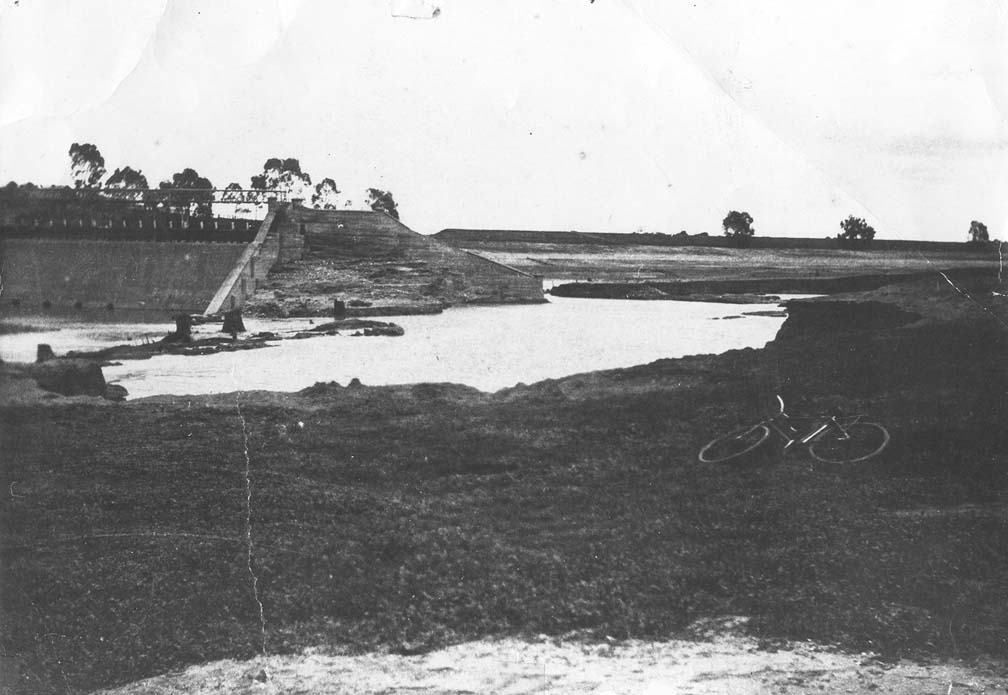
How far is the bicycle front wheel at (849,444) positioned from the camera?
3.98 m

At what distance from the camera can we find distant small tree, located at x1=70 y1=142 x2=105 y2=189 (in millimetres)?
4094

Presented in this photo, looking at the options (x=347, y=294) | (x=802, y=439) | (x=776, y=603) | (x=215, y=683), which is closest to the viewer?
(x=215, y=683)

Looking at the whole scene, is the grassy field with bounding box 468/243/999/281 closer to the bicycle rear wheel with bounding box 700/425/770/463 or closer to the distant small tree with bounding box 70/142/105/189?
the bicycle rear wheel with bounding box 700/425/770/463

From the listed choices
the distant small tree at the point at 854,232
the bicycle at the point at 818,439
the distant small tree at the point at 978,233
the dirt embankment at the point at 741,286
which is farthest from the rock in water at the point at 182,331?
the distant small tree at the point at 978,233

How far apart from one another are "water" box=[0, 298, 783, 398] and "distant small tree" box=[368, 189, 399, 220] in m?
0.55

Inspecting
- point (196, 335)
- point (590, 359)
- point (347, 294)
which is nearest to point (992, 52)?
point (590, 359)

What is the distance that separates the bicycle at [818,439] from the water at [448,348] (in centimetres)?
46

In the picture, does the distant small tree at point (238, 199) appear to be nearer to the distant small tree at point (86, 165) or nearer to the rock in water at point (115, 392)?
the distant small tree at point (86, 165)

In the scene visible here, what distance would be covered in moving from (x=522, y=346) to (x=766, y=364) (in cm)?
121

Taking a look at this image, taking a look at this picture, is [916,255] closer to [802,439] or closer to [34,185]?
[802,439]

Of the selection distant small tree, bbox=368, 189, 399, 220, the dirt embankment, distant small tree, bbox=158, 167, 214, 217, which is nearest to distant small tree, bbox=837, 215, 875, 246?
the dirt embankment

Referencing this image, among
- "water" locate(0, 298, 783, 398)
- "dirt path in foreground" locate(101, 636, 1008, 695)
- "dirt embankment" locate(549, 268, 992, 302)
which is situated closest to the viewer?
"dirt path in foreground" locate(101, 636, 1008, 695)

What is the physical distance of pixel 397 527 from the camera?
3.77m

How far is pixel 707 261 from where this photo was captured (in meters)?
4.54
